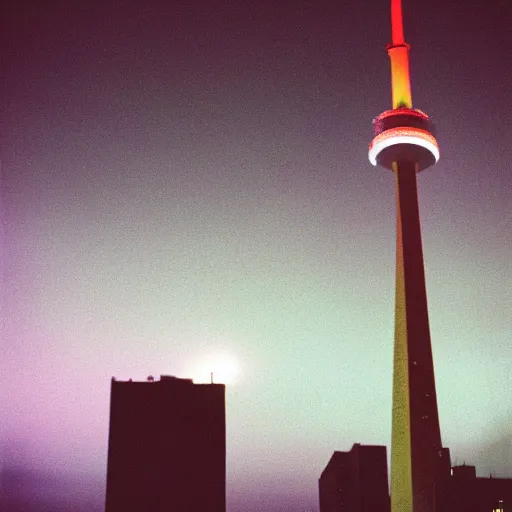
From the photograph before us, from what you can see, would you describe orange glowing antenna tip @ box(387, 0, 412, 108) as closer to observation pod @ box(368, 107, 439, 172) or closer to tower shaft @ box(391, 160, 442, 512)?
observation pod @ box(368, 107, 439, 172)

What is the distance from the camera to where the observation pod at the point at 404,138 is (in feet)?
280

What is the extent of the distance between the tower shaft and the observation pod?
383 centimetres

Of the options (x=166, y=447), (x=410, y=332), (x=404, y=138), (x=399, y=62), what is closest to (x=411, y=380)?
(x=410, y=332)

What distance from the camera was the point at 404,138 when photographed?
85125 mm

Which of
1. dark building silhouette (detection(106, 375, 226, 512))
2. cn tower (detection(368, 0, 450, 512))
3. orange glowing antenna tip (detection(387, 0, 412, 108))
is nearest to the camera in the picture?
dark building silhouette (detection(106, 375, 226, 512))

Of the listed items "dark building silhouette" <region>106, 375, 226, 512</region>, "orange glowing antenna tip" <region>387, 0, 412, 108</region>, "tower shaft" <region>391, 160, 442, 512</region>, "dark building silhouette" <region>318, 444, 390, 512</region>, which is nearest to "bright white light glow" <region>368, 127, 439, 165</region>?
"tower shaft" <region>391, 160, 442, 512</region>

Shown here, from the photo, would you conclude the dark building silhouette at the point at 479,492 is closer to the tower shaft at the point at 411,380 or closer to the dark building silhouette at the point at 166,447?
the tower shaft at the point at 411,380

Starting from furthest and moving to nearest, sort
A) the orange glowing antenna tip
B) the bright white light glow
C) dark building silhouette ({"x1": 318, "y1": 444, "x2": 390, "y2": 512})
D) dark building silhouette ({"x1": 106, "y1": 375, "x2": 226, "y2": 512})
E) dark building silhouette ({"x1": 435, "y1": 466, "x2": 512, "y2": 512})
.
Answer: the orange glowing antenna tip < dark building silhouette ({"x1": 318, "y1": 444, "x2": 390, "y2": 512}) < dark building silhouette ({"x1": 435, "y1": 466, "x2": 512, "y2": 512}) < the bright white light glow < dark building silhouette ({"x1": 106, "y1": 375, "x2": 226, "y2": 512})

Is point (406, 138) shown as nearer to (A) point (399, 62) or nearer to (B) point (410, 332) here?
(A) point (399, 62)

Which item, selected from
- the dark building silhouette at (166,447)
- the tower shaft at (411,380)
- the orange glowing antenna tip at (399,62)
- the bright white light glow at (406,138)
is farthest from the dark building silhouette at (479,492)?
the orange glowing antenna tip at (399,62)

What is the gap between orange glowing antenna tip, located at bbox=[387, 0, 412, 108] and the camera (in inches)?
3594

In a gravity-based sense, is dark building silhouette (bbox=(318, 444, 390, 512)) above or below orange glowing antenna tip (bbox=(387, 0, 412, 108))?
below

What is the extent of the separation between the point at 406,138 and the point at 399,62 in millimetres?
14323

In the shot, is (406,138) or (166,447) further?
(406,138)
